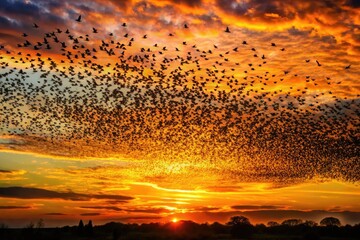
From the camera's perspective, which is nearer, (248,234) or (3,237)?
(3,237)

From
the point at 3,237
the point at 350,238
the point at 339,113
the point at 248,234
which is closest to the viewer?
the point at 339,113

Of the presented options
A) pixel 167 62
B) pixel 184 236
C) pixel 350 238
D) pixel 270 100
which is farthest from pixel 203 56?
pixel 350 238

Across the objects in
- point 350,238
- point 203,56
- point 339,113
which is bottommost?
point 350,238

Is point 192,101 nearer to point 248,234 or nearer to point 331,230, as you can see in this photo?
point 248,234

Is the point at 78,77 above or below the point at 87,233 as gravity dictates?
above

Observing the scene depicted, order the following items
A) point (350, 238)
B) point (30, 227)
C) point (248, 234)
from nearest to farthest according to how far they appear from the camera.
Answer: point (30, 227), point (350, 238), point (248, 234)

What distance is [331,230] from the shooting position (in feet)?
319

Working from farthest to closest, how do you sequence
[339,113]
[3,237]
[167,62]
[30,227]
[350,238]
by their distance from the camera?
1. [350,238]
2. [30,227]
3. [3,237]
4. [339,113]
5. [167,62]

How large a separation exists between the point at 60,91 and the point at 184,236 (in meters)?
42.1

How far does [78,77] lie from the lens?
149 feet

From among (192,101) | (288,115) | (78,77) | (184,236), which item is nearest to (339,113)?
(288,115)

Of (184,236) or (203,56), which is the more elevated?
(203,56)

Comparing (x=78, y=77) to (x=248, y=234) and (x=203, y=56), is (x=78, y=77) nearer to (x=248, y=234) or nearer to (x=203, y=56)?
(x=203, y=56)

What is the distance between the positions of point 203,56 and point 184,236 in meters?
45.2
